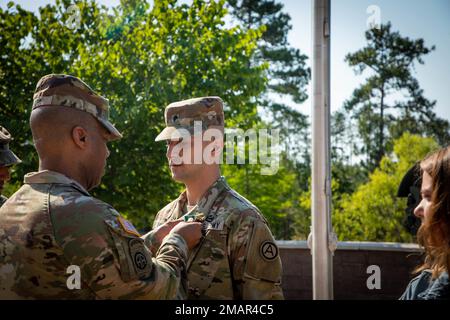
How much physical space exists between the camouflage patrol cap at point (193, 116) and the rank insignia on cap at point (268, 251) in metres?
0.75

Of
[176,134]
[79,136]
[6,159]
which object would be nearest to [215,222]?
[176,134]

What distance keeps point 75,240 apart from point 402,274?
21.1 feet

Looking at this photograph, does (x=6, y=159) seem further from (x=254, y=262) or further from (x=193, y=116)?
(x=254, y=262)

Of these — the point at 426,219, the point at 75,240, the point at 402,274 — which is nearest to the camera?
the point at 75,240

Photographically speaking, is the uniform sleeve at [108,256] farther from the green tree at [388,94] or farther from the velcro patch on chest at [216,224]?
the green tree at [388,94]

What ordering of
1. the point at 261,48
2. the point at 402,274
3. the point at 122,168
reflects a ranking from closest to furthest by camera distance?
the point at 402,274, the point at 122,168, the point at 261,48

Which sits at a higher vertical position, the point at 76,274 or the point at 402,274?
the point at 76,274

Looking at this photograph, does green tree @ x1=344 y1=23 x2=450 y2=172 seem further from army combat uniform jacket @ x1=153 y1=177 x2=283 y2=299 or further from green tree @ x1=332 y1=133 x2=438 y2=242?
army combat uniform jacket @ x1=153 y1=177 x2=283 y2=299

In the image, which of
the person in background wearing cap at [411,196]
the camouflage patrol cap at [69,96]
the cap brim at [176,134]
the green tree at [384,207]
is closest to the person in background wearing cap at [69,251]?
the camouflage patrol cap at [69,96]

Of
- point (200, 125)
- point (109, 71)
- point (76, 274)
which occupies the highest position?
point (109, 71)

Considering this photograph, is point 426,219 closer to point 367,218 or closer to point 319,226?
point 319,226

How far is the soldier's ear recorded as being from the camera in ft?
7.01

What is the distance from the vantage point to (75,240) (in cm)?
183

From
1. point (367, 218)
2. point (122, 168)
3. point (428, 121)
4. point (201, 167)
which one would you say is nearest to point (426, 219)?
point (201, 167)
